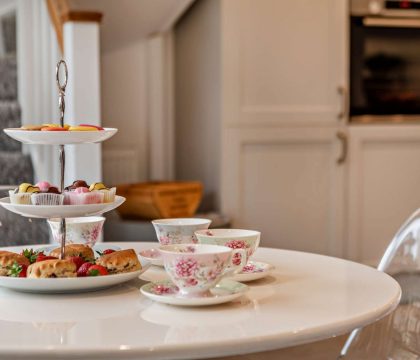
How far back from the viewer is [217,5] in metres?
3.66

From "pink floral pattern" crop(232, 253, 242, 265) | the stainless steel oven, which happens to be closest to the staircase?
the stainless steel oven

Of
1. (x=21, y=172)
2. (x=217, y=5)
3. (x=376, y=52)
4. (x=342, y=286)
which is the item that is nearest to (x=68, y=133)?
(x=342, y=286)

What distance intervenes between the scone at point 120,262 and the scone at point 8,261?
122 millimetres

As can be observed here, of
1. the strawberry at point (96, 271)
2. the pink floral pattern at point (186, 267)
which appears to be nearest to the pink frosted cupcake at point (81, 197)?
the strawberry at point (96, 271)

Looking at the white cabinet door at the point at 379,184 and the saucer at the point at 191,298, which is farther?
the white cabinet door at the point at 379,184

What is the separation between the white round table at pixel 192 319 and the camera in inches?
39.1

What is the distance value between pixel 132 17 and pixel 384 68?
1.19 meters

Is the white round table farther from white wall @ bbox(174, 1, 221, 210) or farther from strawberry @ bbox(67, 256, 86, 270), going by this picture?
white wall @ bbox(174, 1, 221, 210)

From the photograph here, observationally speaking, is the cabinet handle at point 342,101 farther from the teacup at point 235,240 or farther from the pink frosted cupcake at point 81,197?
the pink frosted cupcake at point 81,197

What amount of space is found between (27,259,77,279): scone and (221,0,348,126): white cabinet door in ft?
7.80

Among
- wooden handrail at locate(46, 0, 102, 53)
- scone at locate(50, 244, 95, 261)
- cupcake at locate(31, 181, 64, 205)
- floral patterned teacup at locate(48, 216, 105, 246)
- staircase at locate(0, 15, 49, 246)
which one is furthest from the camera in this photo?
staircase at locate(0, 15, 49, 246)

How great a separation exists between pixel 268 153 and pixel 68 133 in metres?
2.47

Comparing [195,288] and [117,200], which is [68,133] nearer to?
[117,200]

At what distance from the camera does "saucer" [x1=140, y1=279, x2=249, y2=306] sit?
46.8 inches
